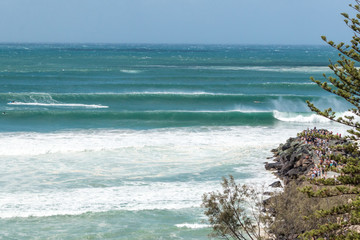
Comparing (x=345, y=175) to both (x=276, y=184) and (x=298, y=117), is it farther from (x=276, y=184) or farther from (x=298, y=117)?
(x=298, y=117)

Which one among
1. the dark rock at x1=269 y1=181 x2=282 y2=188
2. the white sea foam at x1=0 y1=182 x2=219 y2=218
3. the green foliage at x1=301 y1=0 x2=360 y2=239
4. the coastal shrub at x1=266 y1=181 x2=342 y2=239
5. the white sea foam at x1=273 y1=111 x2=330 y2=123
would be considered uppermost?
the green foliage at x1=301 y1=0 x2=360 y2=239

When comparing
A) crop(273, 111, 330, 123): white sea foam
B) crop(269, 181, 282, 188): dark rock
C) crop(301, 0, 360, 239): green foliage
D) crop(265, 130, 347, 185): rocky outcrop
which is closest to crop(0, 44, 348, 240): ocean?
crop(273, 111, 330, 123): white sea foam

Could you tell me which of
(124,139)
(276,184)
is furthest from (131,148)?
(276,184)

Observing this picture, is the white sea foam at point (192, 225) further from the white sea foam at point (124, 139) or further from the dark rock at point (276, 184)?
the white sea foam at point (124, 139)

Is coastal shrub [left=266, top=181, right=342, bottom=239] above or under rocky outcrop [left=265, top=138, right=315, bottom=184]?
above

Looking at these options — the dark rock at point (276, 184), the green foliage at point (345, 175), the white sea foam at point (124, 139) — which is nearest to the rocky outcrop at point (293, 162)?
the dark rock at point (276, 184)

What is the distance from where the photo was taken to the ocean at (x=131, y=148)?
18.7m

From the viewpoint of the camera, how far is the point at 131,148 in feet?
100

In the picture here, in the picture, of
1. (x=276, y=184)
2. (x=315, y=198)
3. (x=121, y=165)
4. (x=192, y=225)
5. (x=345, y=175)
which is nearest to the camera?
(x=345, y=175)

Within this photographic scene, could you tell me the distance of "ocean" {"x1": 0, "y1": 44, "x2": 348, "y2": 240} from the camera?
18.7 meters

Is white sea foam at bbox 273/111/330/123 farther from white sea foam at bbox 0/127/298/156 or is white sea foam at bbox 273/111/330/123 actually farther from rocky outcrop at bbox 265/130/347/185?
rocky outcrop at bbox 265/130/347/185

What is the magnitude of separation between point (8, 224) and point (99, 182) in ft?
19.1

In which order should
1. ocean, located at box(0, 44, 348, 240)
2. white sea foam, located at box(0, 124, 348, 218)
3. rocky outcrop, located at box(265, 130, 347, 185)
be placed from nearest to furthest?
ocean, located at box(0, 44, 348, 240)
white sea foam, located at box(0, 124, 348, 218)
rocky outcrop, located at box(265, 130, 347, 185)

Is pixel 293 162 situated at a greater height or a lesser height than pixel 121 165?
greater
